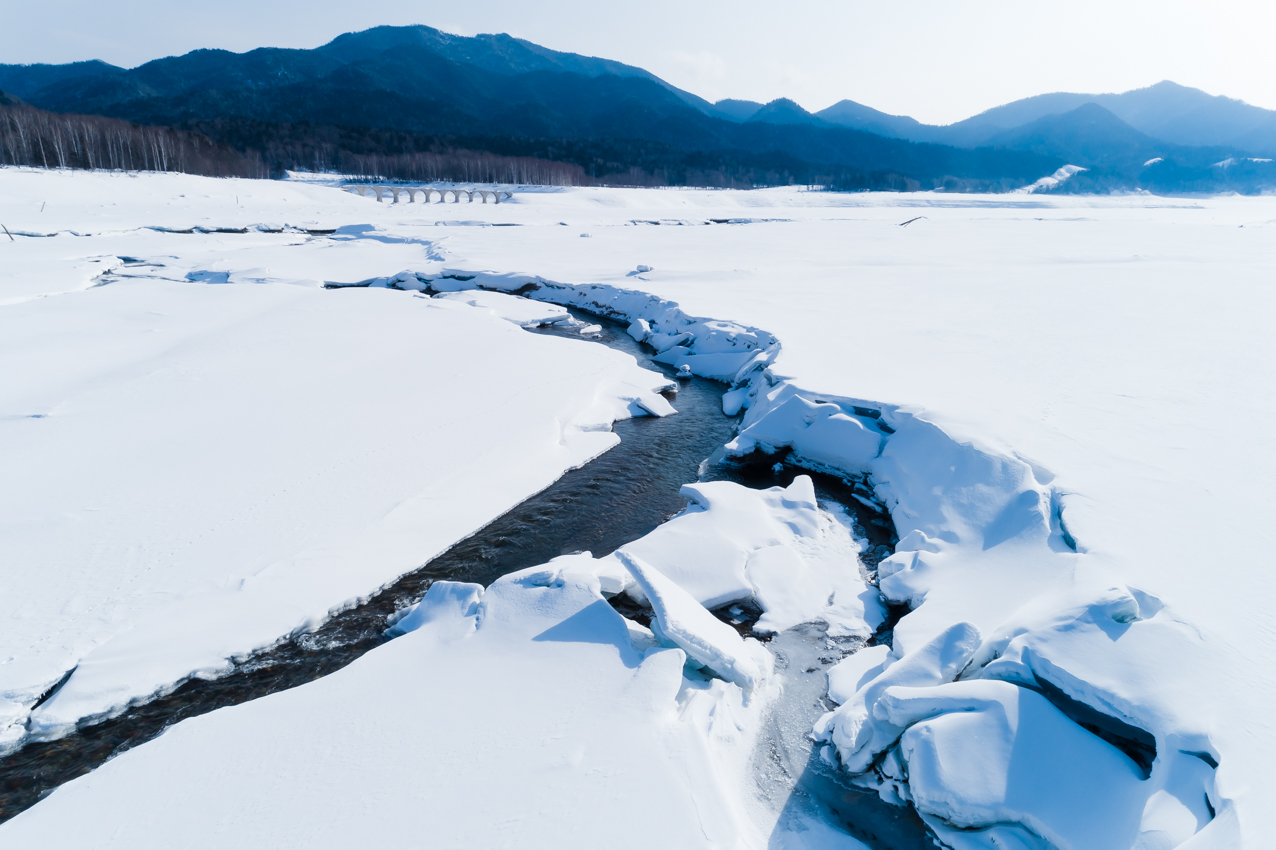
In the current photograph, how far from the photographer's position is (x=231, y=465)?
7.09 m

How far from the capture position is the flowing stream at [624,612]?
381 cm

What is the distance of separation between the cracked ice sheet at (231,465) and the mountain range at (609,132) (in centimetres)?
8182

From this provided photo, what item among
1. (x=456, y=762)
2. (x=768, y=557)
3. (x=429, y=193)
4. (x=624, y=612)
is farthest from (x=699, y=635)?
(x=429, y=193)

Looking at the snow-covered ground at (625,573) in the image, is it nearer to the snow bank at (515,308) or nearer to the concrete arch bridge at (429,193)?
the snow bank at (515,308)

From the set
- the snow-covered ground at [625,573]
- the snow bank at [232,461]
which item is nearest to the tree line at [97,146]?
the snow bank at [232,461]

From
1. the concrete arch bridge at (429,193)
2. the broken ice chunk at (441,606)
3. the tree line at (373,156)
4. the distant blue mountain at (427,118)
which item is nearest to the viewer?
the broken ice chunk at (441,606)

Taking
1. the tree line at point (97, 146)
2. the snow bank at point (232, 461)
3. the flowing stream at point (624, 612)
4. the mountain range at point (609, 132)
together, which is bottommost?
the flowing stream at point (624, 612)

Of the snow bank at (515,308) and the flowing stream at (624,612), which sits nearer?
the flowing stream at (624,612)

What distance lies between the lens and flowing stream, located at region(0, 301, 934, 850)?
3.81 meters

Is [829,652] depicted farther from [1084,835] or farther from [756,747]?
[1084,835]

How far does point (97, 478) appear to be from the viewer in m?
6.60

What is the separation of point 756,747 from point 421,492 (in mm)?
4695

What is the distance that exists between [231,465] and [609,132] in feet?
576

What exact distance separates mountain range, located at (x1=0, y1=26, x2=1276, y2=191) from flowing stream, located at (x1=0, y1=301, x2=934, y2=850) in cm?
8780
